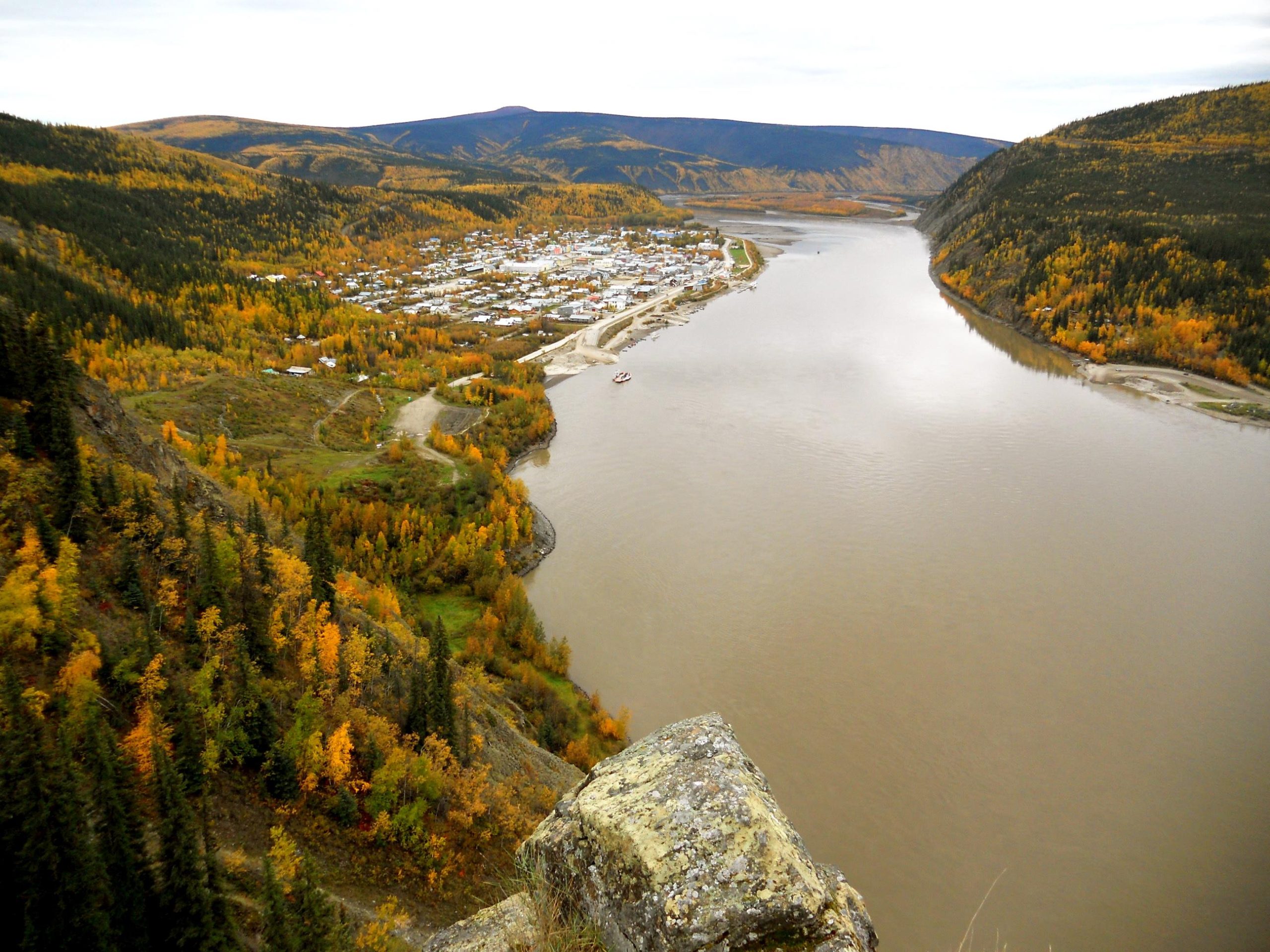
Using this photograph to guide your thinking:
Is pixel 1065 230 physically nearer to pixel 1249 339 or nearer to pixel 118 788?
pixel 1249 339

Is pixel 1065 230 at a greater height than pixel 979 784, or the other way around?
pixel 1065 230

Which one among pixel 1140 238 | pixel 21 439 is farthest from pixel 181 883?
pixel 1140 238

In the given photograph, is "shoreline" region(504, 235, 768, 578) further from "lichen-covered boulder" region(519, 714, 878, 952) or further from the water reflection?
the water reflection

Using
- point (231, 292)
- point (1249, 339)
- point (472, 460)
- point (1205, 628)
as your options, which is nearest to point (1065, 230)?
point (1249, 339)

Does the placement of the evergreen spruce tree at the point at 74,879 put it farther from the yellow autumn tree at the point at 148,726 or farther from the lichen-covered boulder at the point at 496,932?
the lichen-covered boulder at the point at 496,932

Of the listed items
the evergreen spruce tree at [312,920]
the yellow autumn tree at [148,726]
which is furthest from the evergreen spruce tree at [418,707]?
the evergreen spruce tree at [312,920]

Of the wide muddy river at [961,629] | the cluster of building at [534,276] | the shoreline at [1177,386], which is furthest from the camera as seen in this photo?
the cluster of building at [534,276]
